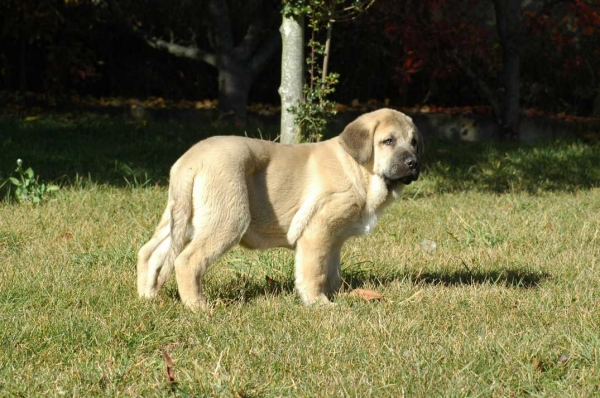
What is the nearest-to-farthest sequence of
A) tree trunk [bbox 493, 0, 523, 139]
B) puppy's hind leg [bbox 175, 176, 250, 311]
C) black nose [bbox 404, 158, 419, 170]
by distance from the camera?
puppy's hind leg [bbox 175, 176, 250, 311] → black nose [bbox 404, 158, 419, 170] → tree trunk [bbox 493, 0, 523, 139]

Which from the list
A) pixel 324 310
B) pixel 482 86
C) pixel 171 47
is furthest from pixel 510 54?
pixel 324 310

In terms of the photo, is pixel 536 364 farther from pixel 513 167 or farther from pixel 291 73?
→ pixel 513 167

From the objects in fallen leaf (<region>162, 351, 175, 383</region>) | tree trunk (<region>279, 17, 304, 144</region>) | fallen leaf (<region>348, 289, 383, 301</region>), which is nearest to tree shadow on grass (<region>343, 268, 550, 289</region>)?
fallen leaf (<region>348, 289, 383, 301</region>)

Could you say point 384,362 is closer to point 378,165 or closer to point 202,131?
point 378,165

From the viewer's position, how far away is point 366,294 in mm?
4918

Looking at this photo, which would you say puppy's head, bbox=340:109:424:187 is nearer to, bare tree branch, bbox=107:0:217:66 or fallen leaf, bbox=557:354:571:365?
A: fallen leaf, bbox=557:354:571:365

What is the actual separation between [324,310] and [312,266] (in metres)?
0.30

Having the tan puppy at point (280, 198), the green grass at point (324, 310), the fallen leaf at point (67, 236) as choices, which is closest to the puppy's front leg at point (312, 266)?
the tan puppy at point (280, 198)

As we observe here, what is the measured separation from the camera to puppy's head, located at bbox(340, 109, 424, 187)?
4.83 meters

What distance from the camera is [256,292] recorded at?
Result: 510cm

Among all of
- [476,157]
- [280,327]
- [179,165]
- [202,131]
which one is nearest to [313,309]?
[280,327]

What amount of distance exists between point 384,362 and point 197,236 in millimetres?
1357

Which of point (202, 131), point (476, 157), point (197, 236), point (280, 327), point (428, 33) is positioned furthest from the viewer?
point (428, 33)

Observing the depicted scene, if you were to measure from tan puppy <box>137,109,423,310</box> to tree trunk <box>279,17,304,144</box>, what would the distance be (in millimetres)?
2754
